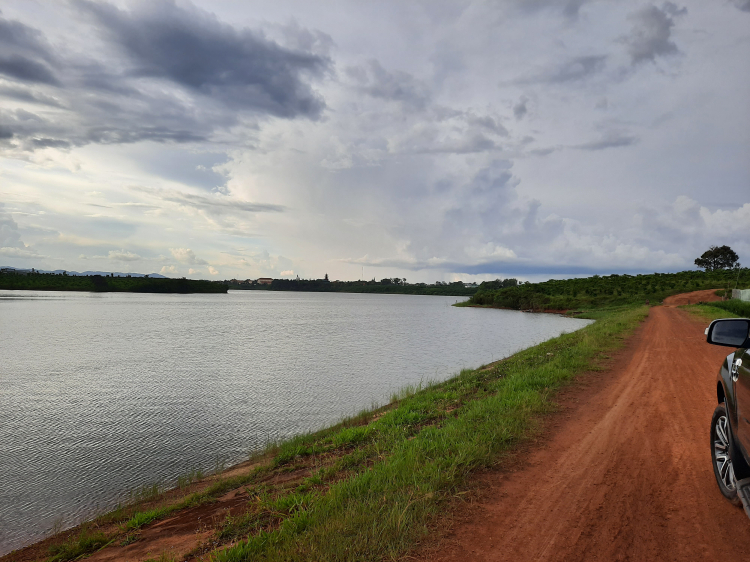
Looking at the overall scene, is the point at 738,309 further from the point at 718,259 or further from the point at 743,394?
the point at 718,259

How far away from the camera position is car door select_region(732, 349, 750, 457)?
15.1 ft

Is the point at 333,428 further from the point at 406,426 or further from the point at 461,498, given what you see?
the point at 461,498

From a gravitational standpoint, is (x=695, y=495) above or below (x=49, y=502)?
above

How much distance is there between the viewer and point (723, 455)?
564cm

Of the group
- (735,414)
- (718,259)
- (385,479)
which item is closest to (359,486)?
(385,479)

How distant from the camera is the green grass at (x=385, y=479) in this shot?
503 cm

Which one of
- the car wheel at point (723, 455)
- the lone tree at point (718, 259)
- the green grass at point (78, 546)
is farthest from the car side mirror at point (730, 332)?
the lone tree at point (718, 259)

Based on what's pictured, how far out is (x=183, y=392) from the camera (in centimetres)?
1891

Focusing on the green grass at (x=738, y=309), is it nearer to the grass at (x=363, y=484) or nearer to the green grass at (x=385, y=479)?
the grass at (x=363, y=484)

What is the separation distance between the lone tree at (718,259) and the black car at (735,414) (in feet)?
451

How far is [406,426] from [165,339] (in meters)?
32.1

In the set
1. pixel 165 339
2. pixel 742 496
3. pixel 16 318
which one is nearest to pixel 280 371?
pixel 165 339

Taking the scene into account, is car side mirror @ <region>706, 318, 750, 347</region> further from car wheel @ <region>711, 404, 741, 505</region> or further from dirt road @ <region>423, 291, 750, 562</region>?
dirt road @ <region>423, 291, 750, 562</region>

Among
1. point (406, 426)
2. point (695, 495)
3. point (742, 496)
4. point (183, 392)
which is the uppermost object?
point (742, 496)
